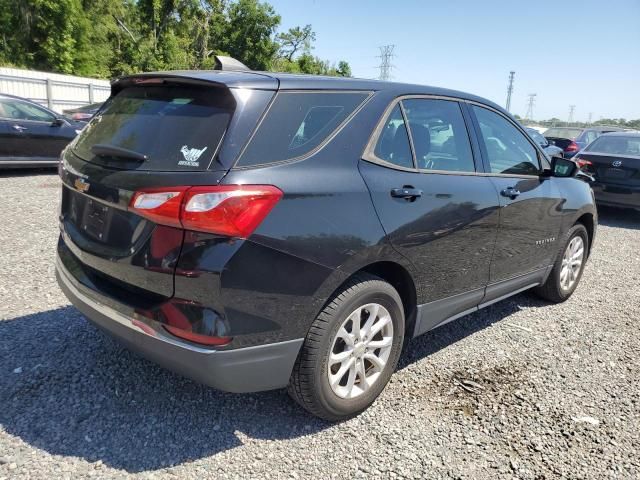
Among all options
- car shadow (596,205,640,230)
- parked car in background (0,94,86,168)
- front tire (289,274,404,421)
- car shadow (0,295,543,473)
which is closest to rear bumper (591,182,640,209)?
car shadow (596,205,640,230)

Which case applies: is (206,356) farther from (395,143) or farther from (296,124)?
(395,143)

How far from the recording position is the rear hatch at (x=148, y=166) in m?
2.21

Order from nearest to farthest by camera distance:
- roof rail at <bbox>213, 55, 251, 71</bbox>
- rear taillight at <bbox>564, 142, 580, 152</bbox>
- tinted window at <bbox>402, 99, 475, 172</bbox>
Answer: roof rail at <bbox>213, 55, 251, 71</bbox>, tinted window at <bbox>402, 99, 475, 172</bbox>, rear taillight at <bbox>564, 142, 580, 152</bbox>

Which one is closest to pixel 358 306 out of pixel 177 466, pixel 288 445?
pixel 288 445

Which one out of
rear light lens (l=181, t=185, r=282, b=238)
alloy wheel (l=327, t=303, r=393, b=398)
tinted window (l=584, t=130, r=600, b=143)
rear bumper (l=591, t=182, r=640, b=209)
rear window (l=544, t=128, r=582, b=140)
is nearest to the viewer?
rear light lens (l=181, t=185, r=282, b=238)

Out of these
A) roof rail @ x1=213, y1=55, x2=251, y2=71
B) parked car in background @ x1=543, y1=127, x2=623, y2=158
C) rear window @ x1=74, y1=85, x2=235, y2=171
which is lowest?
rear window @ x1=74, y1=85, x2=235, y2=171

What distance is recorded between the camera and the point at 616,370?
358cm

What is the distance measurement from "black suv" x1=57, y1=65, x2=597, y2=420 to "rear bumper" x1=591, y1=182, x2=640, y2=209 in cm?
679

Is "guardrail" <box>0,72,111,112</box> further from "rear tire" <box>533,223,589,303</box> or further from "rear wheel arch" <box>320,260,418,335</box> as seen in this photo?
"rear wheel arch" <box>320,260,418,335</box>

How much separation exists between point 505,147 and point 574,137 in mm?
15130

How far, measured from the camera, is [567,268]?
4797 mm

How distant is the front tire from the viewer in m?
2.49

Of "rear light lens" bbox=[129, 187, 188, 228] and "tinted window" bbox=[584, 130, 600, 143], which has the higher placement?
"tinted window" bbox=[584, 130, 600, 143]

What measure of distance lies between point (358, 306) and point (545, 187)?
241 centimetres
